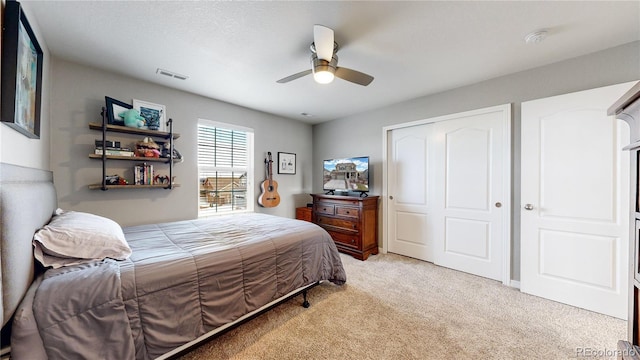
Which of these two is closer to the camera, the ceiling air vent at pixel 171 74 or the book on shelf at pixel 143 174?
the ceiling air vent at pixel 171 74

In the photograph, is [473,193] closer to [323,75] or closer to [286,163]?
[323,75]

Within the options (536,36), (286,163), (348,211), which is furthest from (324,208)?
(536,36)

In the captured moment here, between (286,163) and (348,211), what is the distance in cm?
156

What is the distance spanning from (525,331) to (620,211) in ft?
4.45

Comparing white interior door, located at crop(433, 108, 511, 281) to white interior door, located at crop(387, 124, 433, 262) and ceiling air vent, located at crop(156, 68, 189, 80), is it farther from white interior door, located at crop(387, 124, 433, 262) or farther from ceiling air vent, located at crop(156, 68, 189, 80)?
ceiling air vent, located at crop(156, 68, 189, 80)

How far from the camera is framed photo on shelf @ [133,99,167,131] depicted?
2.74 m

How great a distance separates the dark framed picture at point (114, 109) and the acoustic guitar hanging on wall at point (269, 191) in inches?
78.2

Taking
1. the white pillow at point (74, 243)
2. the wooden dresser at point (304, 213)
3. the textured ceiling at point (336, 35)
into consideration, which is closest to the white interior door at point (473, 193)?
the textured ceiling at point (336, 35)

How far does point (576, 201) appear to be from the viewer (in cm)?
219

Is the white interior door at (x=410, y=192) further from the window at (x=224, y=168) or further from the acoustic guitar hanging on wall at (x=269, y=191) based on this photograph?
the window at (x=224, y=168)

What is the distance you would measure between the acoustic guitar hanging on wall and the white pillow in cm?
247

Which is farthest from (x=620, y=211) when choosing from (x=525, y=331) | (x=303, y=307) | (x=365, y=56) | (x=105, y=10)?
(x=105, y=10)

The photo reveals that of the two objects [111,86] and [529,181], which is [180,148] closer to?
[111,86]

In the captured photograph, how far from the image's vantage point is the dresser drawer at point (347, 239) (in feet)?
11.5
